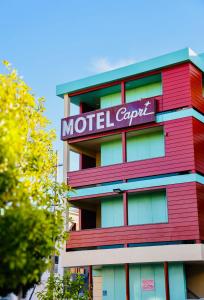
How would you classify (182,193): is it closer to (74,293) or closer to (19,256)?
(74,293)

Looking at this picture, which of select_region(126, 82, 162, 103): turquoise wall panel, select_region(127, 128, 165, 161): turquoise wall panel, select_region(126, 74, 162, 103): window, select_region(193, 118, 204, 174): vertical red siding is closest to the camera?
select_region(193, 118, 204, 174): vertical red siding

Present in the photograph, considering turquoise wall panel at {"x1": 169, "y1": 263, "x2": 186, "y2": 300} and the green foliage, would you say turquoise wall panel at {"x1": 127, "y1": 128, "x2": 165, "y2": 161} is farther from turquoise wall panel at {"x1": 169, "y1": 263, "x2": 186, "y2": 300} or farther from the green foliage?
the green foliage

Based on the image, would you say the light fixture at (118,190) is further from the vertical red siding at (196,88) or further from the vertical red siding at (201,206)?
the vertical red siding at (196,88)

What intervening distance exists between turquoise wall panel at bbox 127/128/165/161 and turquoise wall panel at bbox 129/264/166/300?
21.2 ft

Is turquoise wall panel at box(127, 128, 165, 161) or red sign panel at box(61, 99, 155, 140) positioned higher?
red sign panel at box(61, 99, 155, 140)

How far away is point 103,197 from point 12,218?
62.0 ft

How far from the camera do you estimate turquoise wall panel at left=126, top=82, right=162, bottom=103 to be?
30.8m

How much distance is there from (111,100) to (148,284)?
38.6 ft

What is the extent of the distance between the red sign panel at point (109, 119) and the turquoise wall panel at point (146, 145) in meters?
1.19

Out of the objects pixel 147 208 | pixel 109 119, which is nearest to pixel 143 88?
pixel 109 119

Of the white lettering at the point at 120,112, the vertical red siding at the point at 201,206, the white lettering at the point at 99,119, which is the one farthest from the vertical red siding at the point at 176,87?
the vertical red siding at the point at 201,206

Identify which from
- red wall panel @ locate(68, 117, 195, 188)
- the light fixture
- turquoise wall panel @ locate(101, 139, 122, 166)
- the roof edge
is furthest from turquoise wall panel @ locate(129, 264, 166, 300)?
the roof edge

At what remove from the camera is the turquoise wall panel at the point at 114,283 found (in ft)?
95.6

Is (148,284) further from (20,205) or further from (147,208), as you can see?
(20,205)
